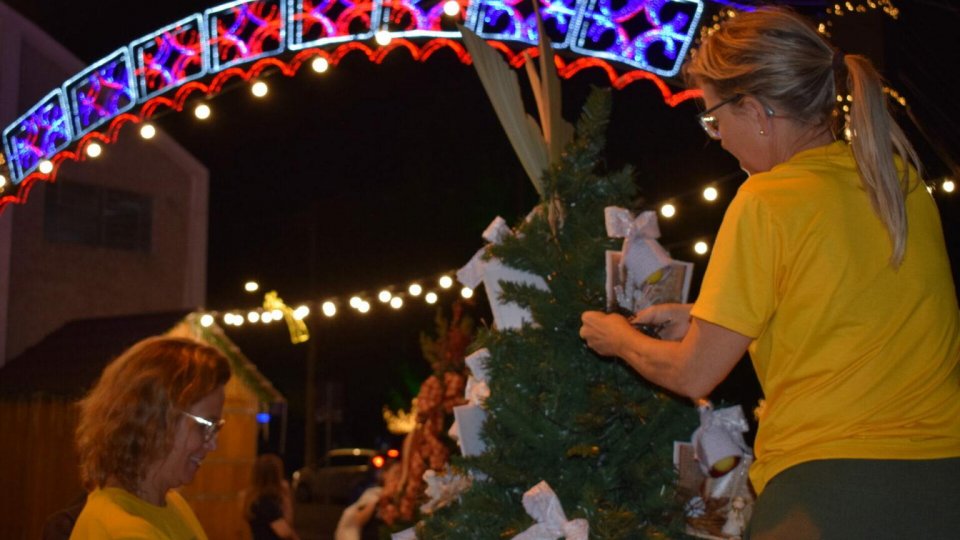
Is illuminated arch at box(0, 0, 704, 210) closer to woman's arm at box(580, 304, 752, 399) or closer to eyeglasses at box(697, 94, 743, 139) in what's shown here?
eyeglasses at box(697, 94, 743, 139)

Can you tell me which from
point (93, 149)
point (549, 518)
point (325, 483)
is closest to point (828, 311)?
point (549, 518)

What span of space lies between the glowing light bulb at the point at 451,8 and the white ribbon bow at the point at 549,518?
5.58 meters

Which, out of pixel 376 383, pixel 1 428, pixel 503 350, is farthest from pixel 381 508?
pixel 376 383

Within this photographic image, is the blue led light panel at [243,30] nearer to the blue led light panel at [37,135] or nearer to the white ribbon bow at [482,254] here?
the blue led light panel at [37,135]

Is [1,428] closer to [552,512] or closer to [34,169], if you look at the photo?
[34,169]

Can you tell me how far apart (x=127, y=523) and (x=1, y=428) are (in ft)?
37.8

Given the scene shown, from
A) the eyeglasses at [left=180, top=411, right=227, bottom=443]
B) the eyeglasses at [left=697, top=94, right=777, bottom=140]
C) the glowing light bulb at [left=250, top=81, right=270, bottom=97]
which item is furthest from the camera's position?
the glowing light bulb at [left=250, top=81, right=270, bottom=97]

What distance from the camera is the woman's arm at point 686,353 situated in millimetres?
2125

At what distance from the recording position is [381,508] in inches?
355

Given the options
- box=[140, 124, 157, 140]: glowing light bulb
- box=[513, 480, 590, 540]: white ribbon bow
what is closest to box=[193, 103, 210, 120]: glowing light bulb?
box=[140, 124, 157, 140]: glowing light bulb

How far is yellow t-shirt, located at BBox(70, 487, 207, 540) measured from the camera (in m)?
2.85

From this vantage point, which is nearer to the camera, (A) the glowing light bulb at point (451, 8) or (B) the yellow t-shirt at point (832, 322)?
(B) the yellow t-shirt at point (832, 322)

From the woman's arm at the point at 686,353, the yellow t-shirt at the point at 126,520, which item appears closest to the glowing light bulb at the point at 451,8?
the yellow t-shirt at the point at 126,520

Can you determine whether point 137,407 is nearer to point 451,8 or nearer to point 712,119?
point 712,119
